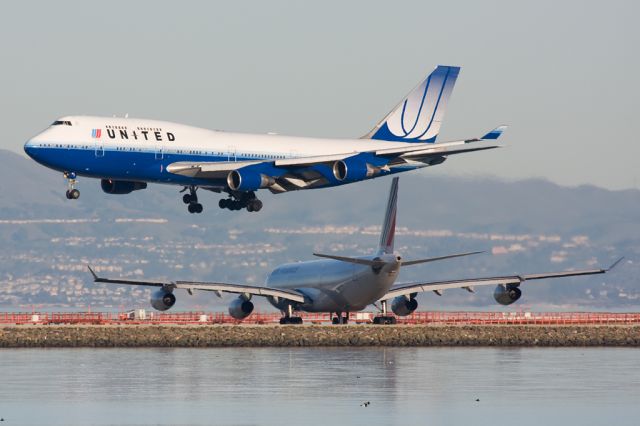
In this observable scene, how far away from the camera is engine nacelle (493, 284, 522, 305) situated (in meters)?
101

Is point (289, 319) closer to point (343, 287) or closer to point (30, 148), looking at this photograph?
point (343, 287)

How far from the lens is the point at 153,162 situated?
7788cm

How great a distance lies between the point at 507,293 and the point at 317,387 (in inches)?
1726

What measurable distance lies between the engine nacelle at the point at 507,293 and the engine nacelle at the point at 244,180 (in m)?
27.1

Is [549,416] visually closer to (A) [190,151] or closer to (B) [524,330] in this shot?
(A) [190,151]

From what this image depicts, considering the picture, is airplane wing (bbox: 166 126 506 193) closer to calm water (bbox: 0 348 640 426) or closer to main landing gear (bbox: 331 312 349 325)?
calm water (bbox: 0 348 640 426)

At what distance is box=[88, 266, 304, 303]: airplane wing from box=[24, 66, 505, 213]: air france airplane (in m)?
9.35

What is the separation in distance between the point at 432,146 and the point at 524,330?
15.5m

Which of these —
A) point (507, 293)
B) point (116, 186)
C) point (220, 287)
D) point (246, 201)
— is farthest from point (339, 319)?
point (116, 186)

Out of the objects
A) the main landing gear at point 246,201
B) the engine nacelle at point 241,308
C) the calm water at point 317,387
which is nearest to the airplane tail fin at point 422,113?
the main landing gear at point 246,201

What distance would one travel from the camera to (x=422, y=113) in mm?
96562

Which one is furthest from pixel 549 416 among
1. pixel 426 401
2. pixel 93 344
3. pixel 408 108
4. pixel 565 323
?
pixel 565 323

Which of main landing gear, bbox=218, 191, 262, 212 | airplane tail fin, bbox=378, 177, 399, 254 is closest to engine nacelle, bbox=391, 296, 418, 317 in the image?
airplane tail fin, bbox=378, 177, 399, 254

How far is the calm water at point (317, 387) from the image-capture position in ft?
164
